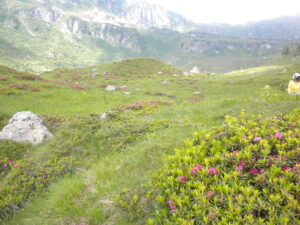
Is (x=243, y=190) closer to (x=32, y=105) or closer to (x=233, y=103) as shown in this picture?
(x=233, y=103)

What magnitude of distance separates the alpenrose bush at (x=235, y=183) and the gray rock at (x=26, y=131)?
1021 cm

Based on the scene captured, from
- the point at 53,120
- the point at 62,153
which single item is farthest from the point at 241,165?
the point at 53,120

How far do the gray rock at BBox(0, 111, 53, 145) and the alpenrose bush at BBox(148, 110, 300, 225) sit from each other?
10205mm

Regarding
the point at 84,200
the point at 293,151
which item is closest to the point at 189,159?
the point at 293,151

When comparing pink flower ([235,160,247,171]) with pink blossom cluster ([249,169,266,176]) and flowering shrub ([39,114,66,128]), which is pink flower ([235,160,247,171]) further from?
flowering shrub ([39,114,66,128])

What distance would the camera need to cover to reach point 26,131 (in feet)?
39.6

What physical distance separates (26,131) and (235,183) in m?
13.2

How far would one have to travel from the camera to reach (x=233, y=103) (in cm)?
1620

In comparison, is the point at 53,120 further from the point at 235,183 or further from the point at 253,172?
the point at 253,172

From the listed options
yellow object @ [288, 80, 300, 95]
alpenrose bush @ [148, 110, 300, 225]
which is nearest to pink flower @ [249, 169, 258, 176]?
alpenrose bush @ [148, 110, 300, 225]

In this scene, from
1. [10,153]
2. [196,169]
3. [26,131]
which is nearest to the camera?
[196,169]

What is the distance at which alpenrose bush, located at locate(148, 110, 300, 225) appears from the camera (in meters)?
3.03

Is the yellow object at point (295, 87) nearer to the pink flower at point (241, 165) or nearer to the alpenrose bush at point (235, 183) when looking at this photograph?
the alpenrose bush at point (235, 183)

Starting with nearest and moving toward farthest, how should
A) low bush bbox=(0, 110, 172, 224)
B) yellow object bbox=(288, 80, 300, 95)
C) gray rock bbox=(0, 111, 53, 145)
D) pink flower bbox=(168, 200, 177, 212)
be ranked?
pink flower bbox=(168, 200, 177, 212), low bush bbox=(0, 110, 172, 224), gray rock bbox=(0, 111, 53, 145), yellow object bbox=(288, 80, 300, 95)
